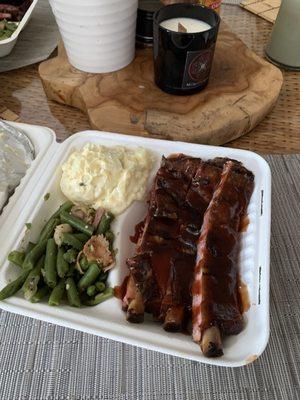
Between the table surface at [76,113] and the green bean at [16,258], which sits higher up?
the green bean at [16,258]

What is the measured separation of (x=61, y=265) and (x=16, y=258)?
5.0 inches

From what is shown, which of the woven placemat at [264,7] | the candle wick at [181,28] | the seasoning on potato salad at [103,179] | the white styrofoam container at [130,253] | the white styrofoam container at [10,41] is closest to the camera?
the white styrofoam container at [130,253]

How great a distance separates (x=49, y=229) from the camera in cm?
119

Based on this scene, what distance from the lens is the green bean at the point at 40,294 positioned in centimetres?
103

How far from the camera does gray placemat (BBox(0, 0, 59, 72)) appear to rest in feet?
6.82

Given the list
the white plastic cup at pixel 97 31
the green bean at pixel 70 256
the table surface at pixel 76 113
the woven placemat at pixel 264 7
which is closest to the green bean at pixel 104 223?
the green bean at pixel 70 256

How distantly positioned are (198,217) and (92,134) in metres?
0.53

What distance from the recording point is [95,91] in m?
1.80

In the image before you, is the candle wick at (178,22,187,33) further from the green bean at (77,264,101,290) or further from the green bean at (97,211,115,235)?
the green bean at (77,264,101,290)

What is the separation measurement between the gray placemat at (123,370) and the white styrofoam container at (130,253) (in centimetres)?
16

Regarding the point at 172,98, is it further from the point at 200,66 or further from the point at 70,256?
the point at 70,256

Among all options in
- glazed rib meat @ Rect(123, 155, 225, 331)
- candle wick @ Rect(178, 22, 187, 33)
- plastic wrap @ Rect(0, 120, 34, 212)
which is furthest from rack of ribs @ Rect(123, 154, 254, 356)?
candle wick @ Rect(178, 22, 187, 33)

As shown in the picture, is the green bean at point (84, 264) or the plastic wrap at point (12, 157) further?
the plastic wrap at point (12, 157)

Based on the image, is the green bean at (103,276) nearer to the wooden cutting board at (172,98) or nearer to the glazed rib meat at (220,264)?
the glazed rib meat at (220,264)
